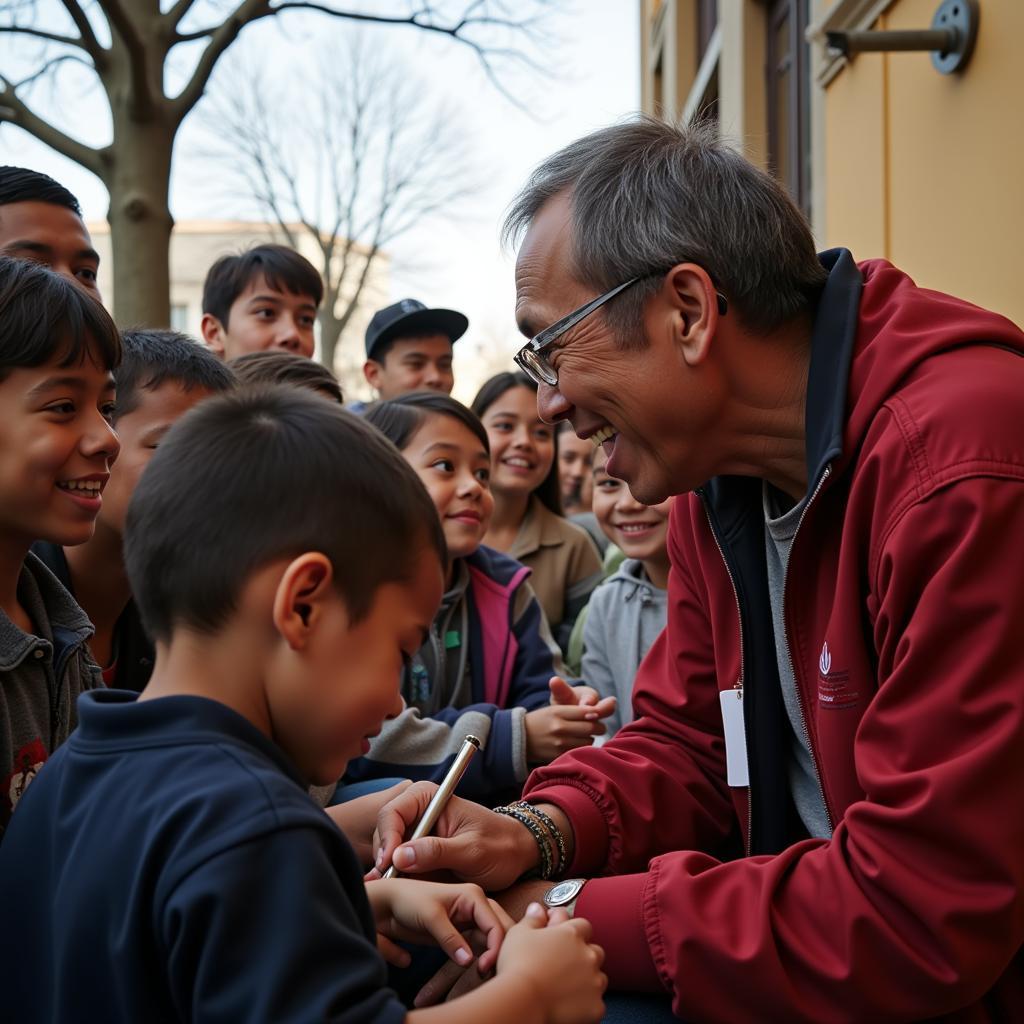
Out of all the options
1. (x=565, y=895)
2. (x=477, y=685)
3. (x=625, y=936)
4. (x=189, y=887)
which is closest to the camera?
(x=189, y=887)

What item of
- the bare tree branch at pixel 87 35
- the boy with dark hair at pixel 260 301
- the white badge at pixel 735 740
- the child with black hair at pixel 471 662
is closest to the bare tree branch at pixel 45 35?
the bare tree branch at pixel 87 35

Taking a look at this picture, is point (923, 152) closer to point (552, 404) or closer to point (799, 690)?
point (552, 404)

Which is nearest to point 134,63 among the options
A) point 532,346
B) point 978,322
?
point 532,346

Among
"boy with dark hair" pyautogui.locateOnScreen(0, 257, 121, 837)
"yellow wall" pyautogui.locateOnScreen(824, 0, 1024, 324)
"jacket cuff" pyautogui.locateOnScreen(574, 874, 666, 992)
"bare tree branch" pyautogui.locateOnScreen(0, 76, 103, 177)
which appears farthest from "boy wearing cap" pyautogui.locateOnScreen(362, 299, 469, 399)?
"jacket cuff" pyautogui.locateOnScreen(574, 874, 666, 992)

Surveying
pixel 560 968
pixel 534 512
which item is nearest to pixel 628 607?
pixel 534 512

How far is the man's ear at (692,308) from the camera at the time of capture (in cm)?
182

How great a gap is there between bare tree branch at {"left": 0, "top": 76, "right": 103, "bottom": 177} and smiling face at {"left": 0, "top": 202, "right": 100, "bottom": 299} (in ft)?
12.1

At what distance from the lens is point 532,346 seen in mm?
1999

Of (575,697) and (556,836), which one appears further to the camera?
(575,697)

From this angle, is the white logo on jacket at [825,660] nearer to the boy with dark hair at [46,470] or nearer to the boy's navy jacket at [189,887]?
the boy's navy jacket at [189,887]

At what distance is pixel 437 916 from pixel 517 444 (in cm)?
302

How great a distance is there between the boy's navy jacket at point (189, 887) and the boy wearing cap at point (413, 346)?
149 inches

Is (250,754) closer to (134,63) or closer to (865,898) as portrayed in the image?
(865,898)

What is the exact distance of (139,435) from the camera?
2.47 m
